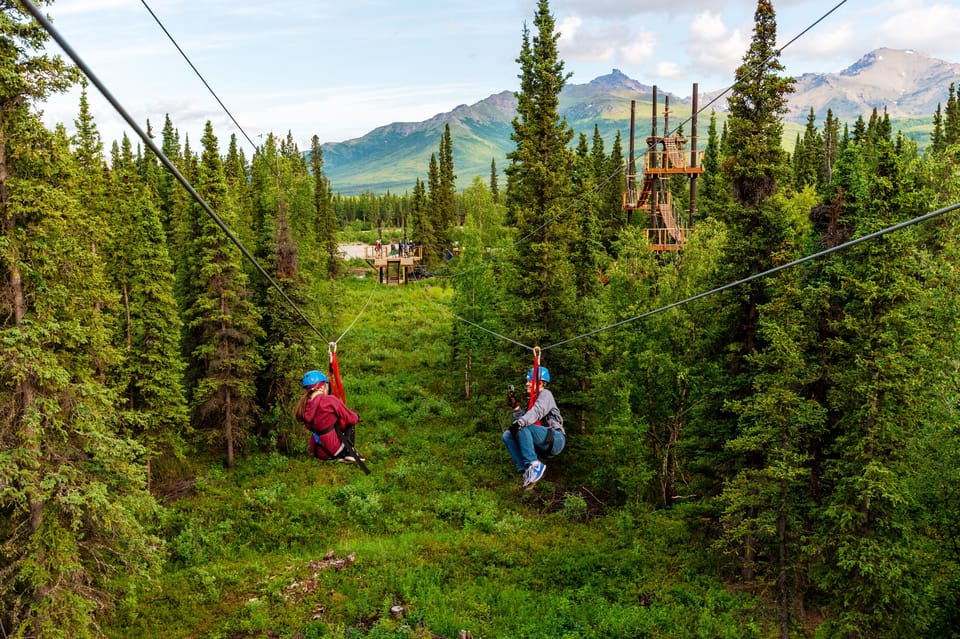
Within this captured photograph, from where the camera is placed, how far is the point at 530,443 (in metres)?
12.4

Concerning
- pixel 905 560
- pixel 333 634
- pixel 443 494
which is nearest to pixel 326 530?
pixel 443 494

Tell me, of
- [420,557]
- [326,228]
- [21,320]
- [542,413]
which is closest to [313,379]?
[542,413]

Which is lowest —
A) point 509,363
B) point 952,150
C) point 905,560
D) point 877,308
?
point 905,560

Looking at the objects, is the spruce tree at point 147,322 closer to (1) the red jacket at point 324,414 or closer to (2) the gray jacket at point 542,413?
(1) the red jacket at point 324,414

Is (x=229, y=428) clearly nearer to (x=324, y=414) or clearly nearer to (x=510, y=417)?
(x=510, y=417)

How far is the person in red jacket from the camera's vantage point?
10867 mm

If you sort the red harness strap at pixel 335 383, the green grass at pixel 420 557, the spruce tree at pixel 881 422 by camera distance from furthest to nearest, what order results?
the green grass at pixel 420 557 < the spruce tree at pixel 881 422 < the red harness strap at pixel 335 383

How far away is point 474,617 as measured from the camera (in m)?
18.6

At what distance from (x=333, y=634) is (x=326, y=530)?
27.9 ft

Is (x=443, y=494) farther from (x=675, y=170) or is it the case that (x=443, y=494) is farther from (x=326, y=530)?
(x=675, y=170)

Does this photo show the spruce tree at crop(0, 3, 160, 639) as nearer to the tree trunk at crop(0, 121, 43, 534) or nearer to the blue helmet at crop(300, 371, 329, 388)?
the tree trunk at crop(0, 121, 43, 534)

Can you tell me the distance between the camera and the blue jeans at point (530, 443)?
1238 centimetres

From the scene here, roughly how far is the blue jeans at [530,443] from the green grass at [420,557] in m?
7.69

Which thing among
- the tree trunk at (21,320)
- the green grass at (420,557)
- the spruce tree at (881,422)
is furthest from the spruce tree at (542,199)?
the tree trunk at (21,320)
